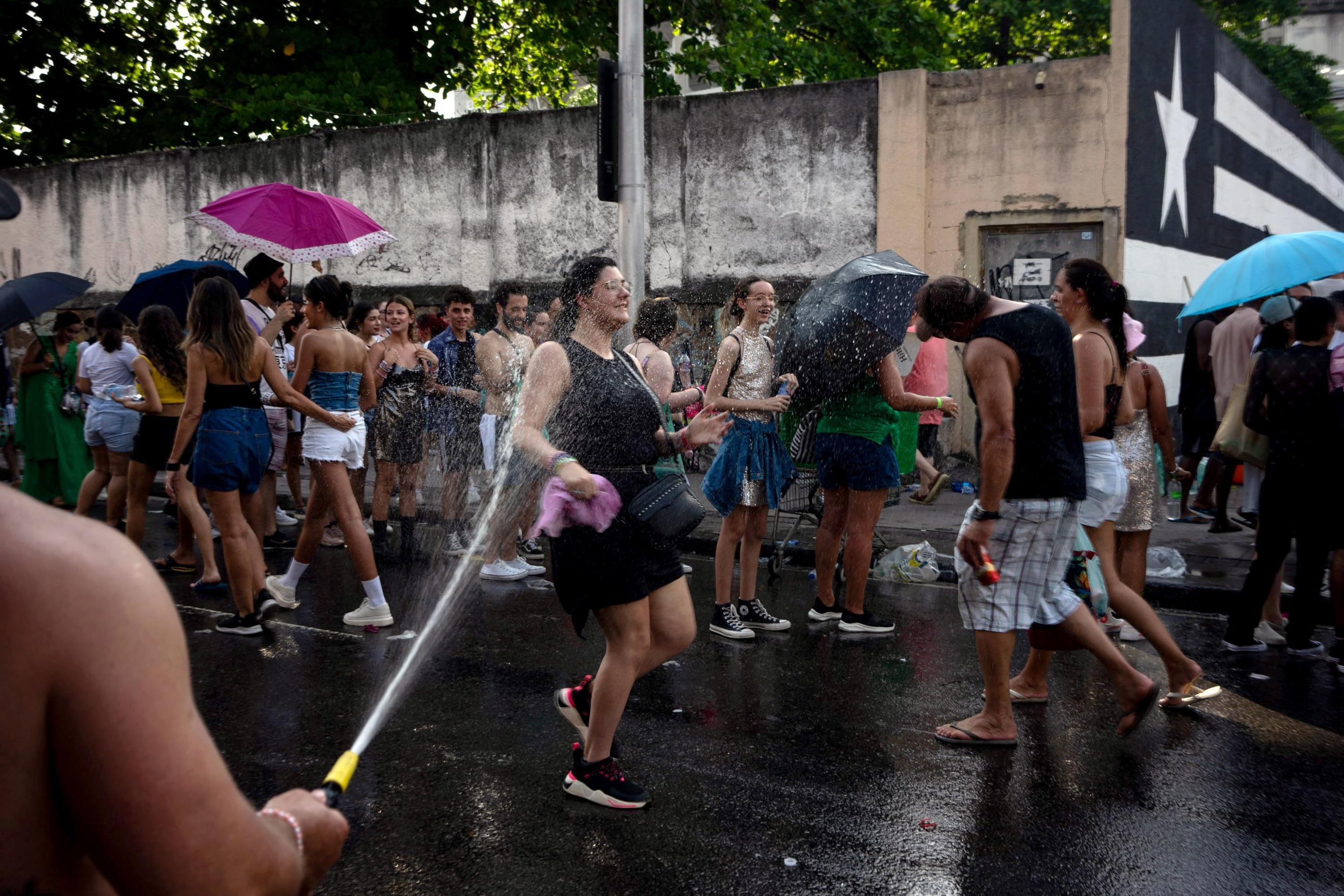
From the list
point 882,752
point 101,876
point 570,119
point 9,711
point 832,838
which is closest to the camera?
point 9,711

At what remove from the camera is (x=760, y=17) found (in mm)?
17891

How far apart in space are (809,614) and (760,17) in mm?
13997

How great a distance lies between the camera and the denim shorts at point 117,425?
7797mm

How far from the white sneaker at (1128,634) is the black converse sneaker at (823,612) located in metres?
1.50

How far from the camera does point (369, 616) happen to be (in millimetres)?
6180

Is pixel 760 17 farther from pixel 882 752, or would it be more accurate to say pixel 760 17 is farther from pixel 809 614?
pixel 882 752

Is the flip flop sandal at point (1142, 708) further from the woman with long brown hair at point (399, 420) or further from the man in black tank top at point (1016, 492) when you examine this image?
the woman with long brown hair at point (399, 420)

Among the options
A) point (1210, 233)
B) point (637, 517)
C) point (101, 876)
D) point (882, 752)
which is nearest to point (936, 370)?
point (882, 752)

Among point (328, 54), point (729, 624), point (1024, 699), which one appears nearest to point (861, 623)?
point (729, 624)

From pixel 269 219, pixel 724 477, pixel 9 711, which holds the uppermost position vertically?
pixel 269 219

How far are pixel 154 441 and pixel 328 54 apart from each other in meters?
13.6

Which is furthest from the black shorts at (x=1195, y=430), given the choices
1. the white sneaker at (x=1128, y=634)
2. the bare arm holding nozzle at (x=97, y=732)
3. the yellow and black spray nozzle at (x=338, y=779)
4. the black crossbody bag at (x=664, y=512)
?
the bare arm holding nozzle at (x=97, y=732)

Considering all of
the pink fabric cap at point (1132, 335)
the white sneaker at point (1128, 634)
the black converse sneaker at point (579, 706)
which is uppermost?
the pink fabric cap at point (1132, 335)

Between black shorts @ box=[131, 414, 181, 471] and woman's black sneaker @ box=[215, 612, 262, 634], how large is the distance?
1659mm
